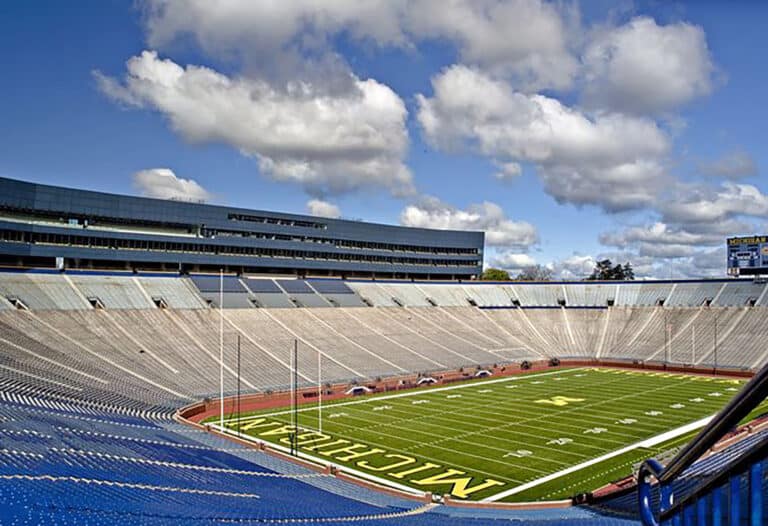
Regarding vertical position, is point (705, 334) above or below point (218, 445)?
above

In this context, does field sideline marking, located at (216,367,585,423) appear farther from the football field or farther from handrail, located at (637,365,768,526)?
handrail, located at (637,365,768,526)

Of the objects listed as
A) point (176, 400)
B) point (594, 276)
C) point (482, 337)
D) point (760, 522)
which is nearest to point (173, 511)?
point (760, 522)

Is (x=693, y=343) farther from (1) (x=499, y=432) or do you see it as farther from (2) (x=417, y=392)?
(1) (x=499, y=432)

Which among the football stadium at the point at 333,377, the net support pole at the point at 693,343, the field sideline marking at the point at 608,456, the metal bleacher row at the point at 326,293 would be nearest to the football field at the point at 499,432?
the field sideline marking at the point at 608,456

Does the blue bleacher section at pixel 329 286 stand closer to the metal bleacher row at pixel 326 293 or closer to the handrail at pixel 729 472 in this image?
the metal bleacher row at pixel 326 293

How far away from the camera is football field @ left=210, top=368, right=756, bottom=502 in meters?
25.2

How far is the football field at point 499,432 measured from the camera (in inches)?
991

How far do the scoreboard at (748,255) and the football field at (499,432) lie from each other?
25.8 meters

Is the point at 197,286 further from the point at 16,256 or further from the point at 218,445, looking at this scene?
the point at 218,445

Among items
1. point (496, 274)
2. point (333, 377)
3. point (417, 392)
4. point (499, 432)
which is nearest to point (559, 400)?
point (417, 392)

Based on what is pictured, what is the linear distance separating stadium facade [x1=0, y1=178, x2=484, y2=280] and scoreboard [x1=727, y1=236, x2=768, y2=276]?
2884 cm

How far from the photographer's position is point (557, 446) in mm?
29906

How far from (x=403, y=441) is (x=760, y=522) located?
1102 inches

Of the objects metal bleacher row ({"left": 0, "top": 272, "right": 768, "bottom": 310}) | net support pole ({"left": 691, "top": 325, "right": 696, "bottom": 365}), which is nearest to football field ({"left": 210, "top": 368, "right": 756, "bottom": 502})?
net support pole ({"left": 691, "top": 325, "right": 696, "bottom": 365})
